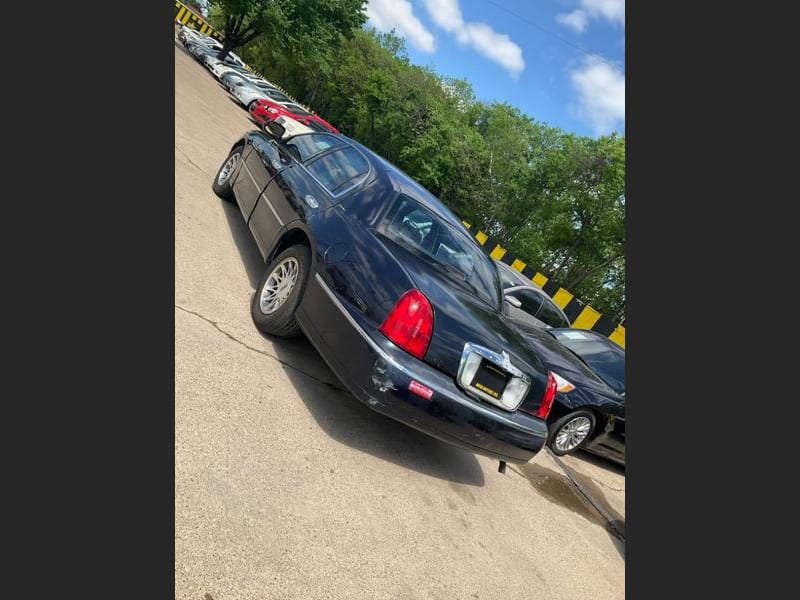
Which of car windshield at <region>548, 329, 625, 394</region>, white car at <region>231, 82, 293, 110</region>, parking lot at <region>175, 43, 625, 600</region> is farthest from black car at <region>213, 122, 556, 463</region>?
white car at <region>231, 82, 293, 110</region>

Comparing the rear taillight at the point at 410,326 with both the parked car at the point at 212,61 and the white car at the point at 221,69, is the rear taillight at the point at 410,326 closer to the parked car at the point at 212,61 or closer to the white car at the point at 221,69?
the white car at the point at 221,69

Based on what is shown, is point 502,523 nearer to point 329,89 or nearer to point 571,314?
point 571,314

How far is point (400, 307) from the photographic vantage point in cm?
324

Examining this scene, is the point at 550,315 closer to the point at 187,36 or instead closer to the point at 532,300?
the point at 532,300

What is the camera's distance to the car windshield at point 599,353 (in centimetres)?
646

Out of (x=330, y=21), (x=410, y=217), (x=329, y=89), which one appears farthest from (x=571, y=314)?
(x=329, y=89)

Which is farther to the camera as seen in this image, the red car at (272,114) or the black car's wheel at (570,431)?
the red car at (272,114)

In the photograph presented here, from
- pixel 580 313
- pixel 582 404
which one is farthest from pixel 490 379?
pixel 580 313

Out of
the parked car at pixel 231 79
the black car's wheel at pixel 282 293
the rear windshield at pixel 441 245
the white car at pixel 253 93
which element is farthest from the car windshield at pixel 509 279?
the parked car at pixel 231 79

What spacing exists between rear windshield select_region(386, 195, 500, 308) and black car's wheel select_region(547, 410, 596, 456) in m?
1.77

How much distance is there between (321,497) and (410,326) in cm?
111

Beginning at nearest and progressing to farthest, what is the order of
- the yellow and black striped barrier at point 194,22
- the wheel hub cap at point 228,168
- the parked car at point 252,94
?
the wheel hub cap at point 228,168, the parked car at point 252,94, the yellow and black striped barrier at point 194,22

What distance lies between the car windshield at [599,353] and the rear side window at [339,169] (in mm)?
3849

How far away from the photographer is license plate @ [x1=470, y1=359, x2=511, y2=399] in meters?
3.38
